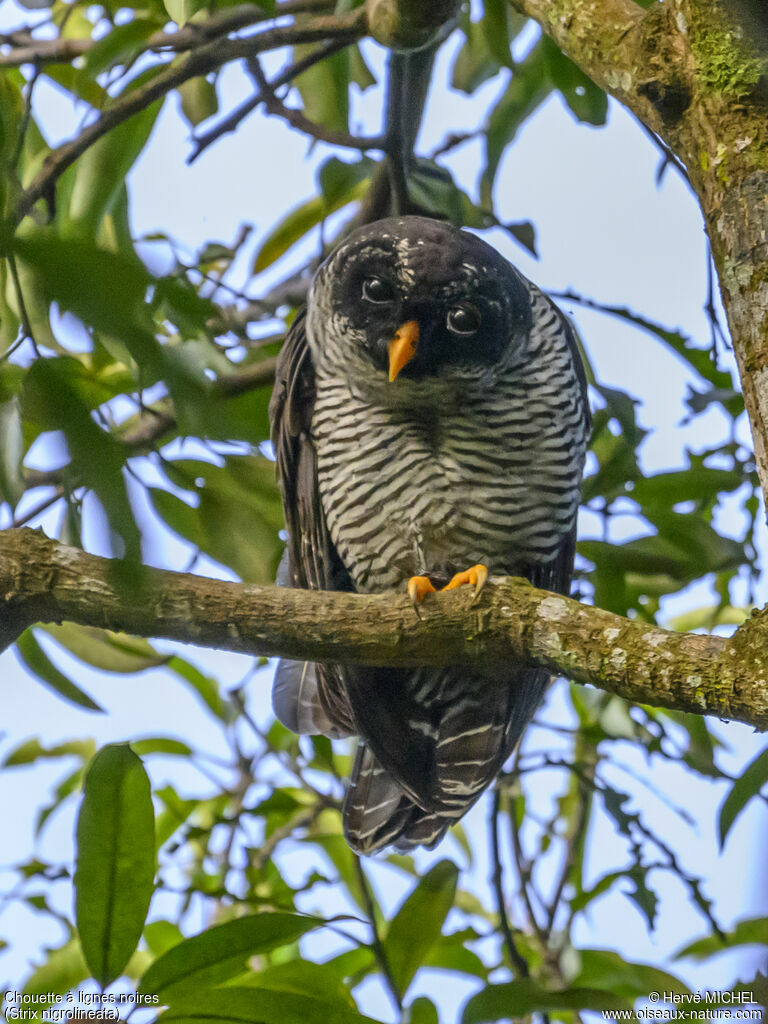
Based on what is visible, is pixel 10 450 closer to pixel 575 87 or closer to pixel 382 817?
pixel 382 817

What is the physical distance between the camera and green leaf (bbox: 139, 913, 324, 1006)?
6.05 ft

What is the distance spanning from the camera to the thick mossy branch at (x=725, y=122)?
4.89 feet

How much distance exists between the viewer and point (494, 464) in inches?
107

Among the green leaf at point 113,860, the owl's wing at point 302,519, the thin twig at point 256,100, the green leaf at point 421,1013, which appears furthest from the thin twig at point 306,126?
the green leaf at point 421,1013

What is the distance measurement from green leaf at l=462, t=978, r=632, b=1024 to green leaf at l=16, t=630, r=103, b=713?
106 centimetres

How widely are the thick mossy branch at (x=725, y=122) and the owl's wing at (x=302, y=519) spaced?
4.06 ft

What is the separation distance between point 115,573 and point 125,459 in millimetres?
61

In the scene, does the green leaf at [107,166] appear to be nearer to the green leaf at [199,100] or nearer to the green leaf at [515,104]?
the green leaf at [199,100]

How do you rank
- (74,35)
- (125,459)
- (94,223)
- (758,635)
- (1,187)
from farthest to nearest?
(74,35) < (94,223) < (758,635) < (1,187) < (125,459)

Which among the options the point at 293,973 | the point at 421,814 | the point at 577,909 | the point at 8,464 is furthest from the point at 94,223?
the point at 577,909

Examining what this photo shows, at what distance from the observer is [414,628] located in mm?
1863

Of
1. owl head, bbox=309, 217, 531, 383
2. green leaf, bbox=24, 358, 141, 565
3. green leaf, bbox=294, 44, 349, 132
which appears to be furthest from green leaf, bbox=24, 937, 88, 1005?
green leaf, bbox=24, 358, 141, 565

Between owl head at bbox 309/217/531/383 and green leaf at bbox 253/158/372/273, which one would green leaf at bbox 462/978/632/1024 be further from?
green leaf at bbox 253/158/372/273

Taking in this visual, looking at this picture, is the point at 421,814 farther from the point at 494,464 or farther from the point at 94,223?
the point at 94,223
